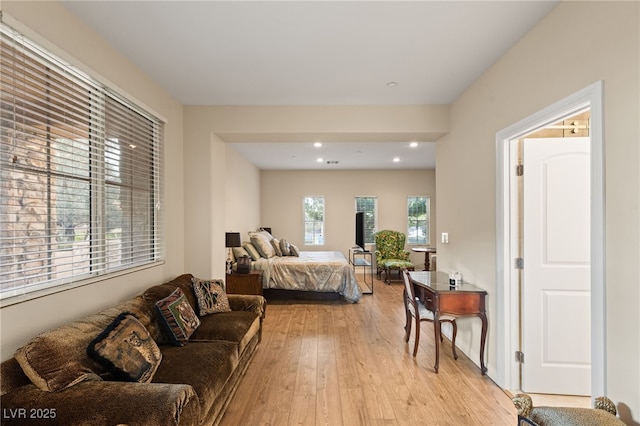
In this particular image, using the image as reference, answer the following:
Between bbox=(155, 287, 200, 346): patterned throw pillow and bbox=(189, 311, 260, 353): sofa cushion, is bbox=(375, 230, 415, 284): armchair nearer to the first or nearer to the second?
bbox=(189, 311, 260, 353): sofa cushion

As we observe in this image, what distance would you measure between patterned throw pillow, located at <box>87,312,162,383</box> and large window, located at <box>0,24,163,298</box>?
0.48 meters

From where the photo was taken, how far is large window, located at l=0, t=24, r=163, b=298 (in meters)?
1.54

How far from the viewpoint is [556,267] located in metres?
2.35

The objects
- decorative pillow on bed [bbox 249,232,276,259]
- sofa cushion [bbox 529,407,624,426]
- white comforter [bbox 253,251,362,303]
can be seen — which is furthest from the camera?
decorative pillow on bed [bbox 249,232,276,259]

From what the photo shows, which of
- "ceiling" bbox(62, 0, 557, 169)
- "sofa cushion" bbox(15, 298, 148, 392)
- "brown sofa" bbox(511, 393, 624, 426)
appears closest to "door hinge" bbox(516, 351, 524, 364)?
"brown sofa" bbox(511, 393, 624, 426)

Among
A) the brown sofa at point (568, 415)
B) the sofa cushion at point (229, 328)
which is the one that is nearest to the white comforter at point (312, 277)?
the sofa cushion at point (229, 328)

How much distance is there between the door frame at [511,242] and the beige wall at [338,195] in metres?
5.32

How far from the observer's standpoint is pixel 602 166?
154cm

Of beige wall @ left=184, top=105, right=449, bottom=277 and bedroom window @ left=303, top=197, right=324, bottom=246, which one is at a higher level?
beige wall @ left=184, top=105, right=449, bottom=277

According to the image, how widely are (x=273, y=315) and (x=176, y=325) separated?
224cm

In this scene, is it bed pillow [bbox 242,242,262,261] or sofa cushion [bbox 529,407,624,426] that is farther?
bed pillow [bbox 242,242,262,261]

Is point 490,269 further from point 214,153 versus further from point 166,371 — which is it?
point 214,153

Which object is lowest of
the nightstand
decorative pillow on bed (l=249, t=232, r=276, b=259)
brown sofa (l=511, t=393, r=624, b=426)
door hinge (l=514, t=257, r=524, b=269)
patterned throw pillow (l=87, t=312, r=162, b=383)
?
the nightstand

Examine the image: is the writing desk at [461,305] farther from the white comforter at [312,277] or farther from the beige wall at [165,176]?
the beige wall at [165,176]
